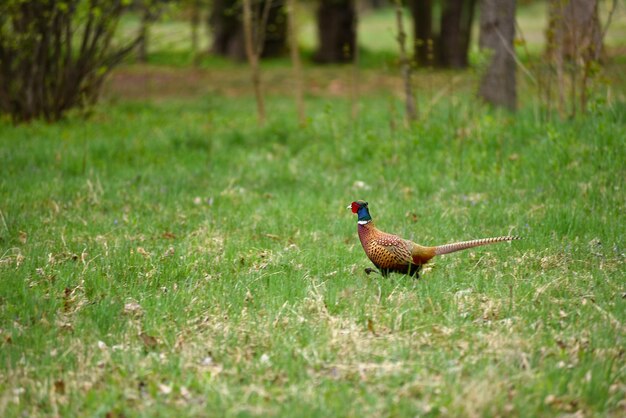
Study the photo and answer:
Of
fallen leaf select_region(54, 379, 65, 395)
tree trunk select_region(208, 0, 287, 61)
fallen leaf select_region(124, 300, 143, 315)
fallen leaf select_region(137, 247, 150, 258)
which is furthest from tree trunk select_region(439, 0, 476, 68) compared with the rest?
fallen leaf select_region(54, 379, 65, 395)

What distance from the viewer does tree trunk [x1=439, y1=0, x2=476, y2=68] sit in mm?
22891

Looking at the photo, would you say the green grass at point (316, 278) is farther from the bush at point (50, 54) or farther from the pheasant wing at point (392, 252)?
the bush at point (50, 54)

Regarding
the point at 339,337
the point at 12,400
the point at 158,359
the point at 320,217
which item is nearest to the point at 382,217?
the point at 320,217

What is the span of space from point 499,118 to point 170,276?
607 cm

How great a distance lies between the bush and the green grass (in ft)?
8.62

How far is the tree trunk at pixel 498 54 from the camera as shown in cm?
1163

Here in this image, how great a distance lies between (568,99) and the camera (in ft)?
34.8

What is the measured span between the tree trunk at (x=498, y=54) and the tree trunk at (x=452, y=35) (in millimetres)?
10838

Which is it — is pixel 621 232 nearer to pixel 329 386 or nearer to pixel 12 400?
pixel 329 386

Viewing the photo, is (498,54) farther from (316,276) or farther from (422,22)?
(422,22)

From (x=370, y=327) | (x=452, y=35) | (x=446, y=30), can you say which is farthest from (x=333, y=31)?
(x=370, y=327)

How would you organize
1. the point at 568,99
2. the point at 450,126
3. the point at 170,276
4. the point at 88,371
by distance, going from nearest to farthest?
the point at 88,371, the point at 170,276, the point at 450,126, the point at 568,99

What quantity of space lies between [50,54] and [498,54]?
22.9 ft

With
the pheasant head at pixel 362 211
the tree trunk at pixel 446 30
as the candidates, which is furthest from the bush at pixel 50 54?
the tree trunk at pixel 446 30
